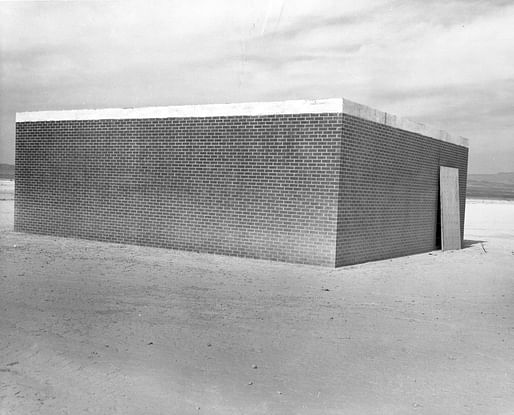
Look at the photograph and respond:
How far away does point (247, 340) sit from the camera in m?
5.89

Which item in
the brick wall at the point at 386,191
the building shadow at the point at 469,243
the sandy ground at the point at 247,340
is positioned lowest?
the sandy ground at the point at 247,340

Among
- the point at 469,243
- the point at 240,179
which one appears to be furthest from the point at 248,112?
the point at 469,243

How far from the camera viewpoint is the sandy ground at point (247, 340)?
4375 millimetres

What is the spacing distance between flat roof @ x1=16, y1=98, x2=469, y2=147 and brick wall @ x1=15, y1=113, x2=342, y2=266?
14 centimetres

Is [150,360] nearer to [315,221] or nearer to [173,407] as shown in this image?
[173,407]

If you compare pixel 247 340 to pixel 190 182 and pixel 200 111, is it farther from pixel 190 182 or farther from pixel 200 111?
pixel 200 111

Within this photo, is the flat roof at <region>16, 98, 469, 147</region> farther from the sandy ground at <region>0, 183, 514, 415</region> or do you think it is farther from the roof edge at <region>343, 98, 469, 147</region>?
the sandy ground at <region>0, 183, 514, 415</region>

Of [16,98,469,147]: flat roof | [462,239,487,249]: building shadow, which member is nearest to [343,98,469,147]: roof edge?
[16,98,469,147]: flat roof

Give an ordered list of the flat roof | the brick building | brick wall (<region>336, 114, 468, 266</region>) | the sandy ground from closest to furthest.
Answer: the sandy ground, the flat roof, the brick building, brick wall (<region>336, 114, 468, 266</region>)

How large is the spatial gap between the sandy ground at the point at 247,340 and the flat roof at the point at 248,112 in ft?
10.3

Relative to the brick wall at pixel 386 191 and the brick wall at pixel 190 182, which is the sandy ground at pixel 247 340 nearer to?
the brick wall at pixel 190 182

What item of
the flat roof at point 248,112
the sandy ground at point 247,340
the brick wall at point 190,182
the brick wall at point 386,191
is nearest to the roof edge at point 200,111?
the flat roof at point 248,112

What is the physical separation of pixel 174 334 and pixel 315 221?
554cm

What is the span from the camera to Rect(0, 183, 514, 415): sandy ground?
4375 mm
